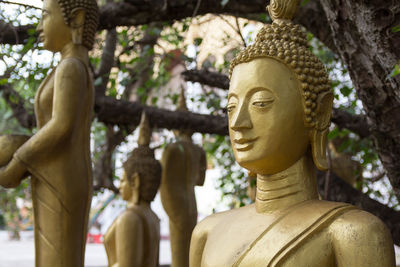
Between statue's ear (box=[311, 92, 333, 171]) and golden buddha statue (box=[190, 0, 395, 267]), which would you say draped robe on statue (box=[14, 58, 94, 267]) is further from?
statue's ear (box=[311, 92, 333, 171])

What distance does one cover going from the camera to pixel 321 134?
6.44 feet

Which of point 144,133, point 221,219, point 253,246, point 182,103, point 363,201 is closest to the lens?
point 253,246

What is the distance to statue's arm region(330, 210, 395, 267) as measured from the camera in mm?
1661

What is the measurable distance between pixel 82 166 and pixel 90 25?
0.85m

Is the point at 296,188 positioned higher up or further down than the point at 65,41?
further down

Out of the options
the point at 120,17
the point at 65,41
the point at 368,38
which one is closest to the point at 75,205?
the point at 65,41

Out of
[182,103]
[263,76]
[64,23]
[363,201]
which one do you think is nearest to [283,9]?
[263,76]

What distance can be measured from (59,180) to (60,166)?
0.07 meters

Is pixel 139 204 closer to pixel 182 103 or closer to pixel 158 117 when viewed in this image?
pixel 158 117

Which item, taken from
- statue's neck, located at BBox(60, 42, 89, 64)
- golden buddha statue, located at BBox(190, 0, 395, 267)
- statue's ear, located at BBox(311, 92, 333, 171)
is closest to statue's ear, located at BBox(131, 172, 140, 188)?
statue's neck, located at BBox(60, 42, 89, 64)

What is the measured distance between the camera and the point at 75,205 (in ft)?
9.84

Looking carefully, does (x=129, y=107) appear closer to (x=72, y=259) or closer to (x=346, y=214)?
(x=72, y=259)

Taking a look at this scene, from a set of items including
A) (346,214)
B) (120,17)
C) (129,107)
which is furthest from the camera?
(129,107)

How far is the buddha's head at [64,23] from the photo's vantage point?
322cm
